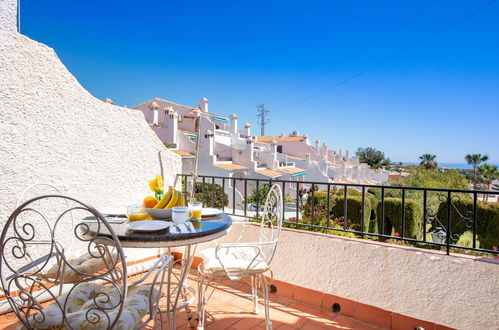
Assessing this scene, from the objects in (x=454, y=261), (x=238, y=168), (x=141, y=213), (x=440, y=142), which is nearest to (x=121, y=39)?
(x=238, y=168)

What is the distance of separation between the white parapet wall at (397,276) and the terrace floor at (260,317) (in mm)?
167

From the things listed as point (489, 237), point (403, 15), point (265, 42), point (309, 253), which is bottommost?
point (489, 237)

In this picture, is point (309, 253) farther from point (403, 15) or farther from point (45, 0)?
point (403, 15)

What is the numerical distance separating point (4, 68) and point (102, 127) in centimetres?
78

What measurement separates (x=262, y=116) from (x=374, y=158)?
25.5 metres

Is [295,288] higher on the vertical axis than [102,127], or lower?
lower

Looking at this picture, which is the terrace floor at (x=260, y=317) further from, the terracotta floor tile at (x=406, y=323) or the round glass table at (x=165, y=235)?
the round glass table at (x=165, y=235)

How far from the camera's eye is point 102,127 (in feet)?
8.55

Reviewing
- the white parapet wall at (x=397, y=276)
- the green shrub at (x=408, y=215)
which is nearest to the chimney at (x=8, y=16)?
the white parapet wall at (x=397, y=276)

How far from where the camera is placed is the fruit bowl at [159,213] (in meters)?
1.67

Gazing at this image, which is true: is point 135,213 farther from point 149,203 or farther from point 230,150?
point 230,150

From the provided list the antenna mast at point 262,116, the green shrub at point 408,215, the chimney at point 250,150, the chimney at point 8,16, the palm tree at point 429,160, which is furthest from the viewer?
the palm tree at point 429,160

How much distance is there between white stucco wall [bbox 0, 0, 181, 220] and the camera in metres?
2.03

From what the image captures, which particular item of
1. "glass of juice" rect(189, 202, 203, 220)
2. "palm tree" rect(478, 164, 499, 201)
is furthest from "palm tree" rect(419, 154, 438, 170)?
"glass of juice" rect(189, 202, 203, 220)
